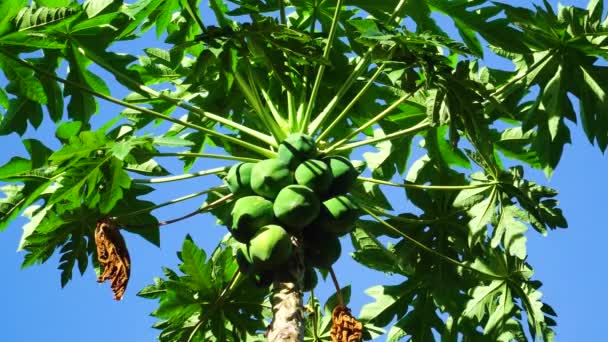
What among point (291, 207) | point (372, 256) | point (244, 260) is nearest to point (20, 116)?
point (244, 260)

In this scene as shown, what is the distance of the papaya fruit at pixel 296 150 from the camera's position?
4.48 metres

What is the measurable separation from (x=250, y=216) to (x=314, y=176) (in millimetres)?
371

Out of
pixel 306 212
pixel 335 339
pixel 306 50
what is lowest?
pixel 335 339

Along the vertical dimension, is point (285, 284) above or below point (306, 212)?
below

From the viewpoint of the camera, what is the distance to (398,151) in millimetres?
5820

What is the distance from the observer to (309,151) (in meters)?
4.52

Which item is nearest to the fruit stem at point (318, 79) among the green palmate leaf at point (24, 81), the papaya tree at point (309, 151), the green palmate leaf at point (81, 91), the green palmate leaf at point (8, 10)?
the papaya tree at point (309, 151)

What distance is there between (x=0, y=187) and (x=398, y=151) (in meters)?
2.42

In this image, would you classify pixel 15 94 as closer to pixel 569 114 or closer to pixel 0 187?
pixel 0 187

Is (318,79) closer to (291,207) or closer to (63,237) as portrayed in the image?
(291,207)

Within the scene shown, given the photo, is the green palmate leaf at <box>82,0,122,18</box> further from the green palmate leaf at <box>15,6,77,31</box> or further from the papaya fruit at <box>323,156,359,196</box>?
the papaya fruit at <box>323,156,359,196</box>

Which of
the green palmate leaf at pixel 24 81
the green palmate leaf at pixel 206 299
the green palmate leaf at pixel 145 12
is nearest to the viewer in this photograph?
the green palmate leaf at pixel 145 12

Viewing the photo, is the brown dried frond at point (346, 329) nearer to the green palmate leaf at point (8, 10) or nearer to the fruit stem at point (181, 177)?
the fruit stem at point (181, 177)

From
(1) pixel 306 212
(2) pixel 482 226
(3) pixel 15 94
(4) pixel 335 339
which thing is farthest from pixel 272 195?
(3) pixel 15 94
